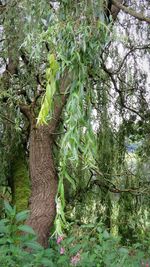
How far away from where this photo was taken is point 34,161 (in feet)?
13.1

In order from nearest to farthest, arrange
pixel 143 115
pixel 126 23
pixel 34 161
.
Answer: pixel 34 161, pixel 126 23, pixel 143 115

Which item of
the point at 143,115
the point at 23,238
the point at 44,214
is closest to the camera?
the point at 23,238

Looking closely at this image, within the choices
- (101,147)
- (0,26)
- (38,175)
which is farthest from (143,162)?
(0,26)

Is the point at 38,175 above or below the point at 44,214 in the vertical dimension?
above

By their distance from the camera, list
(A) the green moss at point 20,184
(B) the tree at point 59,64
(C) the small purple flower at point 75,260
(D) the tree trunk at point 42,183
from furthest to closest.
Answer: (A) the green moss at point 20,184, (D) the tree trunk at point 42,183, (C) the small purple flower at point 75,260, (B) the tree at point 59,64

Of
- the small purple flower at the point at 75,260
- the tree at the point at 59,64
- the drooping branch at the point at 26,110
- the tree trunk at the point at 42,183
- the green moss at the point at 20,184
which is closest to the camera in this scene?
the tree at the point at 59,64

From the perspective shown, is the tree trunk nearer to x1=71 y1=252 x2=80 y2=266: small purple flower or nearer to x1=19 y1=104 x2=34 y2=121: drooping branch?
x1=19 y1=104 x2=34 y2=121: drooping branch

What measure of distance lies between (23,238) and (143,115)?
2678 millimetres

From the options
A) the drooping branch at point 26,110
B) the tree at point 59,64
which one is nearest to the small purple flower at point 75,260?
the tree at point 59,64

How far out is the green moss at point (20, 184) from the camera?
4918 mm

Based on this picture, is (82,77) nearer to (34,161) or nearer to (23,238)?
(23,238)

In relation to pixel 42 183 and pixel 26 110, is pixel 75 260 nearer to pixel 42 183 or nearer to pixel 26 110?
pixel 42 183

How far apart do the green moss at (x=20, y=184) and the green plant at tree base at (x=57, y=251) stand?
1.96 m

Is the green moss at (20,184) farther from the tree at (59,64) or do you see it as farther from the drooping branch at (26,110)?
the tree at (59,64)
